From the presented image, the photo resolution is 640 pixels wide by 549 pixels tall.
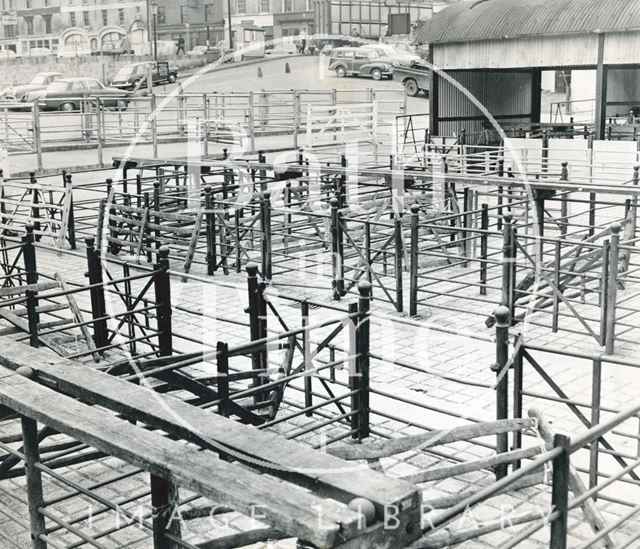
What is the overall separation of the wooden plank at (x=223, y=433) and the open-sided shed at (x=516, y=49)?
822 inches

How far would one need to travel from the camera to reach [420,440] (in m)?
5.82

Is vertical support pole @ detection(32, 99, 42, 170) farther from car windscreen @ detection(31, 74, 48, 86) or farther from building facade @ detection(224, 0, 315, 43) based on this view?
building facade @ detection(224, 0, 315, 43)

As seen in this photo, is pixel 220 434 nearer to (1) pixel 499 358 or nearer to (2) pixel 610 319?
(1) pixel 499 358

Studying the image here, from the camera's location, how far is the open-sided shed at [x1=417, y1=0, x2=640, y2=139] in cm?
2302

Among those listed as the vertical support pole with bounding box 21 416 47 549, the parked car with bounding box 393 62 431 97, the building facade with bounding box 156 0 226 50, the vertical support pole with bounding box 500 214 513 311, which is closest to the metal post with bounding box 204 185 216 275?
the vertical support pole with bounding box 500 214 513 311

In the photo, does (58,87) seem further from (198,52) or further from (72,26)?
(72,26)

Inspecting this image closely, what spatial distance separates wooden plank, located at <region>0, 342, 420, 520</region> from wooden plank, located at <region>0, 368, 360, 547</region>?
9 cm

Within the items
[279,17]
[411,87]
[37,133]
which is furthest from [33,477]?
[279,17]

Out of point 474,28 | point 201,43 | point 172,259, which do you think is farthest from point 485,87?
point 201,43

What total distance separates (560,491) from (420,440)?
5.71 ft

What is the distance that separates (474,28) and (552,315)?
619 inches

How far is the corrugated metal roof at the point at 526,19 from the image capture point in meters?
22.8

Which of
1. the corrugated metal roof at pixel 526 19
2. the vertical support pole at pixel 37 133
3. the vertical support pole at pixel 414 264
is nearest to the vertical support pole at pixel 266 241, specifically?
the vertical support pole at pixel 414 264

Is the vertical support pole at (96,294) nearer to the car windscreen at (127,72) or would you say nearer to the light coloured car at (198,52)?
A: the car windscreen at (127,72)
